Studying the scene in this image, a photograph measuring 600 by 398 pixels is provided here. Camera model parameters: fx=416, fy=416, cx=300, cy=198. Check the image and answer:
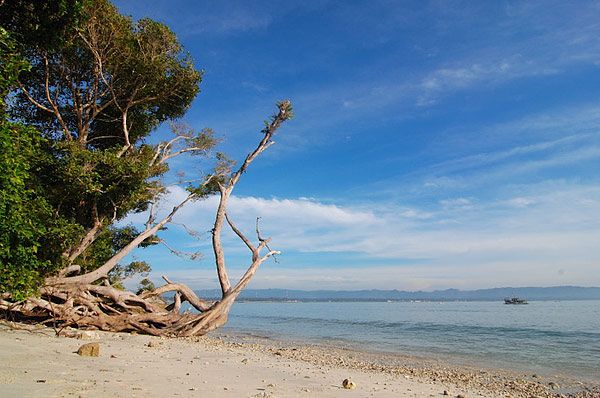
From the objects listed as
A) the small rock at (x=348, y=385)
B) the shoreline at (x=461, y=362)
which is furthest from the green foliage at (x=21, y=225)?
the shoreline at (x=461, y=362)

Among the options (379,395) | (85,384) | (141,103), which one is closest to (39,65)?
(141,103)

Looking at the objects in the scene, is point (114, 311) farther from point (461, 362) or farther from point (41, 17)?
point (461, 362)

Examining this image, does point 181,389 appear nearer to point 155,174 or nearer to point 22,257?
point 22,257

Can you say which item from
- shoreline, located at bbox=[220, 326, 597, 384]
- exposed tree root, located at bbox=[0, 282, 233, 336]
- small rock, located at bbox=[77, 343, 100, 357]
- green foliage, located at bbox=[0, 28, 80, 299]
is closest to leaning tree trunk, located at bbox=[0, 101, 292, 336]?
exposed tree root, located at bbox=[0, 282, 233, 336]

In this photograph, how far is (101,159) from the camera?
1308 centimetres

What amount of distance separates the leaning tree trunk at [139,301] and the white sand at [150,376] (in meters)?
2.41

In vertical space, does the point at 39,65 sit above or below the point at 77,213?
above

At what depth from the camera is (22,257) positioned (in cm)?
790

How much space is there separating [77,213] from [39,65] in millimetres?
5585

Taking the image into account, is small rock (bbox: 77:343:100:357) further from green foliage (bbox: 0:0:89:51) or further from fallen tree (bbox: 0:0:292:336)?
green foliage (bbox: 0:0:89:51)

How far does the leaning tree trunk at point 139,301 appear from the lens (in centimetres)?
1270

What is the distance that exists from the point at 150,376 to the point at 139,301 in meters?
10.1

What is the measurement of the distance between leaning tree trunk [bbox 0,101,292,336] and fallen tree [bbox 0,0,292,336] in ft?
0.14

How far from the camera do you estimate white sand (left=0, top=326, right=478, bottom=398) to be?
5.23 metres
